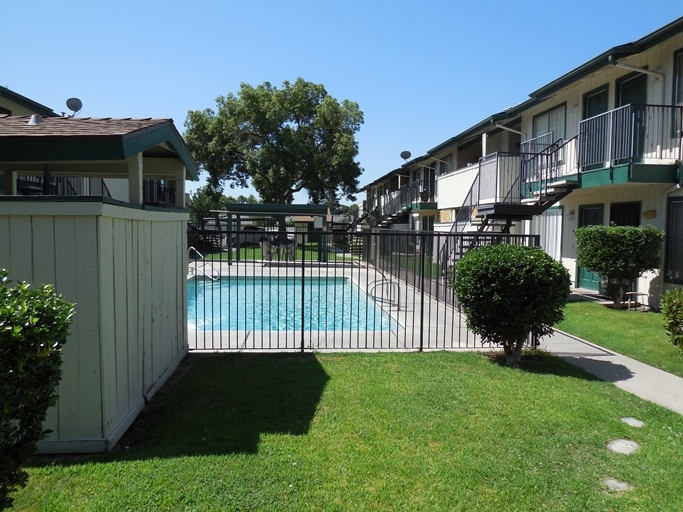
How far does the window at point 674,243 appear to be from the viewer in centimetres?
1035

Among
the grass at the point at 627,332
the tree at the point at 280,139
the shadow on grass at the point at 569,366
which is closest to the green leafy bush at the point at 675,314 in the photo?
the grass at the point at 627,332

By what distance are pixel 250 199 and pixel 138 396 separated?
8501 cm

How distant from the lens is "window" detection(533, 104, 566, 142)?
584 inches

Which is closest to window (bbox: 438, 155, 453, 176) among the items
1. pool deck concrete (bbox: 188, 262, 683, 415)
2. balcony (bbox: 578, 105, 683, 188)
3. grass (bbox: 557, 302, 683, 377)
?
balcony (bbox: 578, 105, 683, 188)

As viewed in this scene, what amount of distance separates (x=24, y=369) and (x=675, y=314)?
7.54m

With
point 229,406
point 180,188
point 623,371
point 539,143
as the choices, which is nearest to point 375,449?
point 229,406

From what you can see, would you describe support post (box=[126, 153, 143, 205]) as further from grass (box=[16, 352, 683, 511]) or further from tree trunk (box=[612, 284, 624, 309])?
tree trunk (box=[612, 284, 624, 309])

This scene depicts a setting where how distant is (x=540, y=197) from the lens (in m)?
13.0

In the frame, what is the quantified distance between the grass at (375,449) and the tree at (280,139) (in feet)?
87.4

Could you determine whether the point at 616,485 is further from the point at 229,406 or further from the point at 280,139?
the point at 280,139

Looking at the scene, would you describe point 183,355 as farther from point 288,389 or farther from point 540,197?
point 540,197

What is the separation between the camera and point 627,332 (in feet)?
28.7

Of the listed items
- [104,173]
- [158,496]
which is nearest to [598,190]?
[104,173]

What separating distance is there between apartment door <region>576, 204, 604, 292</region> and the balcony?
232 centimetres
